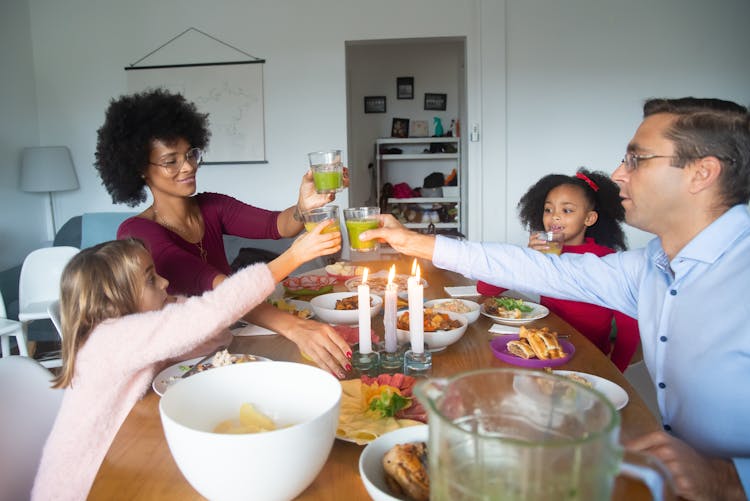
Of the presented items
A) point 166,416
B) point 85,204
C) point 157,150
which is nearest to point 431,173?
point 85,204

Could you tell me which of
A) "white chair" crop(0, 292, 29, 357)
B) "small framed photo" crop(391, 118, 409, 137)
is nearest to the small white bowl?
"white chair" crop(0, 292, 29, 357)

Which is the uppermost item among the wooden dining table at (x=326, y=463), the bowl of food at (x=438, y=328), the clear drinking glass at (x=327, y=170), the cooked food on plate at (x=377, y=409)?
the clear drinking glass at (x=327, y=170)

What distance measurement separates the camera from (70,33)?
5215 millimetres

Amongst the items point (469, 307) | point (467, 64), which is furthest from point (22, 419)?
point (467, 64)

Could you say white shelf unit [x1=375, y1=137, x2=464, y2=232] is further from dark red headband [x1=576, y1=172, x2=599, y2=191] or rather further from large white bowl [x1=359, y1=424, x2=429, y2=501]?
large white bowl [x1=359, y1=424, x2=429, y2=501]

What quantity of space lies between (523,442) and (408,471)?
347 millimetres

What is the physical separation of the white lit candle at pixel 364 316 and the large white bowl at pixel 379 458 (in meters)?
0.38

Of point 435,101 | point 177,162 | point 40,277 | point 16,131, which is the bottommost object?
point 40,277

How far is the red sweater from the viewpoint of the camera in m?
2.07

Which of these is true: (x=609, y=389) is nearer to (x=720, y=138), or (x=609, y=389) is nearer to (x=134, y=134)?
(x=720, y=138)

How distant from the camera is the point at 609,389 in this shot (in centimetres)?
120

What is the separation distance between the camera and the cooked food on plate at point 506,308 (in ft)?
5.85

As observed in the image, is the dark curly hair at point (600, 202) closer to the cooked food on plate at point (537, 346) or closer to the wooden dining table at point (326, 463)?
A: the wooden dining table at point (326, 463)

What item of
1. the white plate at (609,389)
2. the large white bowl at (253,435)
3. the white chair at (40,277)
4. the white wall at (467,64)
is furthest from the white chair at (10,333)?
the white plate at (609,389)
